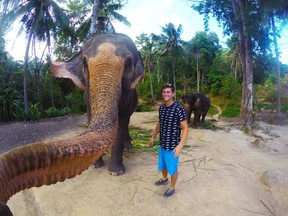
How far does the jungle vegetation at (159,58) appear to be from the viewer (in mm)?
15734

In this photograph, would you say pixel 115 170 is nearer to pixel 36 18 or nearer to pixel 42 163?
pixel 42 163

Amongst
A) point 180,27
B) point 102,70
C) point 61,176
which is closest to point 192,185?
point 102,70

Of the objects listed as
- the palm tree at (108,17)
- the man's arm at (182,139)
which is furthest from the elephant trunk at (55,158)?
the palm tree at (108,17)

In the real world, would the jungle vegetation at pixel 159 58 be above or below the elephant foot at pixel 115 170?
above

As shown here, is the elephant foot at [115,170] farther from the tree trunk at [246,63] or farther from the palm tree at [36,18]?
the palm tree at [36,18]

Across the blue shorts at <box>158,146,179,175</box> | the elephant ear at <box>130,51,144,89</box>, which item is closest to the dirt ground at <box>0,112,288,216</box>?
A: the blue shorts at <box>158,146,179,175</box>

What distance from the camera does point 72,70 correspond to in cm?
486

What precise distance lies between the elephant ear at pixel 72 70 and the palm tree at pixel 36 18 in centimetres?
1599

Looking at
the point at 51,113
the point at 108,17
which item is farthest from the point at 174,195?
the point at 108,17

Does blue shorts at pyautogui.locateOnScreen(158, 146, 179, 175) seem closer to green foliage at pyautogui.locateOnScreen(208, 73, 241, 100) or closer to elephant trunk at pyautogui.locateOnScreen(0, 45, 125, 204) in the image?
elephant trunk at pyautogui.locateOnScreen(0, 45, 125, 204)

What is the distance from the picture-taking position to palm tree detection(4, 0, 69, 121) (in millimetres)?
21078

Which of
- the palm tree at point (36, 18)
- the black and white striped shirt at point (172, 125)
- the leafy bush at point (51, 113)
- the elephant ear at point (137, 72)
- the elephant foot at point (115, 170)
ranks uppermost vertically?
the palm tree at point (36, 18)

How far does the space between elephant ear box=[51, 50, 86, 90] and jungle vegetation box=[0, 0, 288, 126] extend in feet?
37.9

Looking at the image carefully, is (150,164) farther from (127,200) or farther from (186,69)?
(186,69)
